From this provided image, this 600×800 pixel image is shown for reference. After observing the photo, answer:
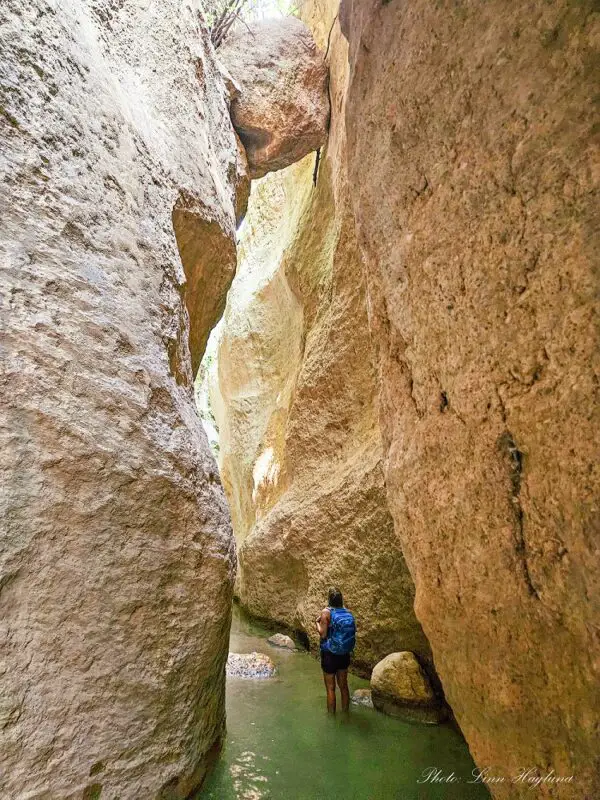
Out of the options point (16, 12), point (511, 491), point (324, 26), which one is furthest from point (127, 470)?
point (324, 26)

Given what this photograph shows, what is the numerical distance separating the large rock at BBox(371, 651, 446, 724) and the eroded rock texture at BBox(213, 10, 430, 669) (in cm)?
45

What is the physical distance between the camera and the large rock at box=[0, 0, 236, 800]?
7.39 ft

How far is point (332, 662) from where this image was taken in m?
4.74

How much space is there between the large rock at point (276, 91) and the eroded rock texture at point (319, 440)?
1.19 ft

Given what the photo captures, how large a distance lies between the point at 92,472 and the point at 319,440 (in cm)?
540

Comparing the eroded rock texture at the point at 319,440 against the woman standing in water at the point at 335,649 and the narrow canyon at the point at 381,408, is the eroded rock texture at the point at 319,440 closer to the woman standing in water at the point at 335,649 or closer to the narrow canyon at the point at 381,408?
the woman standing in water at the point at 335,649

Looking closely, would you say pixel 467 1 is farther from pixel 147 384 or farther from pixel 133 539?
pixel 133 539

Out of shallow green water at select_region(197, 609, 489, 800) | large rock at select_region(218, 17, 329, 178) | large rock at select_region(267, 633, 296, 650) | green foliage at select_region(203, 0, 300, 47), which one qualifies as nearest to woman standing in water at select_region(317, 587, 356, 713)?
shallow green water at select_region(197, 609, 489, 800)

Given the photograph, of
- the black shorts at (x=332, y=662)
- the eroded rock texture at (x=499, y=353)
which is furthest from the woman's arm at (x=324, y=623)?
the eroded rock texture at (x=499, y=353)

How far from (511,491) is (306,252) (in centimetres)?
788

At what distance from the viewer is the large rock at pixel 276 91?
7.99 metres

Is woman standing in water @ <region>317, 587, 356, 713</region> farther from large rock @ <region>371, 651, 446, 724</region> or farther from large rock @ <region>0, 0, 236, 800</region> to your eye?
large rock @ <region>0, 0, 236, 800</region>

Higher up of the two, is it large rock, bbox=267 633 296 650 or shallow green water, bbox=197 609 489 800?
large rock, bbox=267 633 296 650

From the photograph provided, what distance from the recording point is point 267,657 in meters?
6.26
